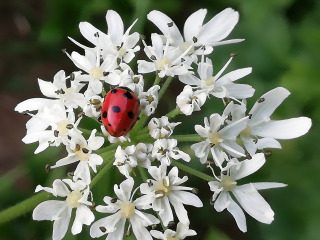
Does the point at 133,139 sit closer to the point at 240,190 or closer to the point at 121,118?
the point at 121,118

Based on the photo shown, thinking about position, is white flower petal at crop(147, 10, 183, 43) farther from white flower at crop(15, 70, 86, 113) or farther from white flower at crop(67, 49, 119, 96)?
white flower at crop(15, 70, 86, 113)

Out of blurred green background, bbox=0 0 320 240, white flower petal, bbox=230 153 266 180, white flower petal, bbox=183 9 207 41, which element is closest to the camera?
white flower petal, bbox=230 153 266 180

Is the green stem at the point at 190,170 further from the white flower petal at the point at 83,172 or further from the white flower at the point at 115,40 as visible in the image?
the white flower at the point at 115,40

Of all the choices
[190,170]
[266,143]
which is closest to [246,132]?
[266,143]

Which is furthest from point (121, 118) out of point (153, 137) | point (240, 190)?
point (240, 190)

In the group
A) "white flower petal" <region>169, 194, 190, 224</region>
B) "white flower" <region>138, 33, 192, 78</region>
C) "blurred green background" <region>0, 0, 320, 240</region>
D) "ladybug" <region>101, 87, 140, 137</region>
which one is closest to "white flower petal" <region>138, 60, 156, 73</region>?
"white flower" <region>138, 33, 192, 78</region>

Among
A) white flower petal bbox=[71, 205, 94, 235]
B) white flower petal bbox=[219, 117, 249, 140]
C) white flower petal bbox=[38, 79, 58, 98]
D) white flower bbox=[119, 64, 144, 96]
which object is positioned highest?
white flower bbox=[119, 64, 144, 96]
